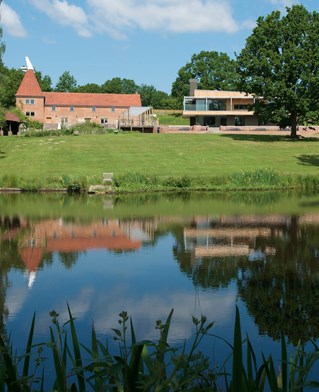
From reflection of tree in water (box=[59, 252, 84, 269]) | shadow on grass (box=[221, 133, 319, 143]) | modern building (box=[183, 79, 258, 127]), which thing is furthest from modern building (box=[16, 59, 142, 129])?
reflection of tree in water (box=[59, 252, 84, 269])

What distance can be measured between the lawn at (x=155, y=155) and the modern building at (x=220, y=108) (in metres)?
17.7

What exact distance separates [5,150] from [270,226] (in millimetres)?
38557

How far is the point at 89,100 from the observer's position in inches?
3649

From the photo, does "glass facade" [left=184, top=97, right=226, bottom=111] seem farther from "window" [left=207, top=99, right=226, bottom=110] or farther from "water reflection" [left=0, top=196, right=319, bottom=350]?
"water reflection" [left=0, top=196, right=319, bottom=350]

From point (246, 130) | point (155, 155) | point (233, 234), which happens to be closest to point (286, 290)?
point (233, 234)

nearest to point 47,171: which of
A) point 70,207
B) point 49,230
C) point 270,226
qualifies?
point 70,207

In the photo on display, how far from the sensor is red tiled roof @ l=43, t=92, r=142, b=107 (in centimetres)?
9100

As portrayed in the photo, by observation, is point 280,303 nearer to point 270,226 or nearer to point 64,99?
point 270,226

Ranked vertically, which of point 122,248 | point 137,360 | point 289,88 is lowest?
point 122,248

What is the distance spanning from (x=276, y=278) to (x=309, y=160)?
127 ft

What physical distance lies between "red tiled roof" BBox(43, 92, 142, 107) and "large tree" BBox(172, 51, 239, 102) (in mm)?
29417

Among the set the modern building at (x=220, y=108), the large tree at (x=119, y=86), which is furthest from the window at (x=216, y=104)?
the large tree at (x=119, y=86)

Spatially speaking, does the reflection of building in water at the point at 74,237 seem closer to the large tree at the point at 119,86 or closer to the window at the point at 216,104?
the window at the point at 216,104

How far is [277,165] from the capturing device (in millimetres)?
46906
